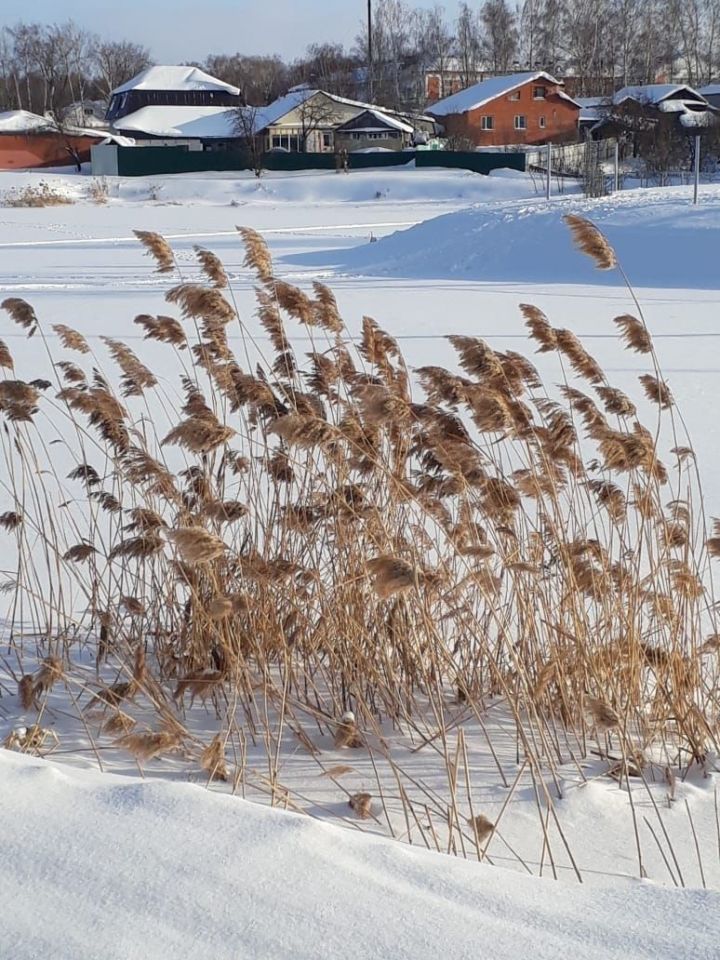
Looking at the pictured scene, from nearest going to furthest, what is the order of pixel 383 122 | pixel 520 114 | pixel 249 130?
1. pixel 249 130
2. pixel 383 122
3. pixel 520 114

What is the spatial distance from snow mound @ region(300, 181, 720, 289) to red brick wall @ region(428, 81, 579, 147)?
156 feet

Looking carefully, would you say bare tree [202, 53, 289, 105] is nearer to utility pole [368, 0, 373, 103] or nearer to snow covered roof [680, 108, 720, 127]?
utility pole [368, 0, 373, 103]

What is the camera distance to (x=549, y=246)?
19.5 m

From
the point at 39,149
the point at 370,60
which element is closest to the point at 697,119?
the point at 370,60

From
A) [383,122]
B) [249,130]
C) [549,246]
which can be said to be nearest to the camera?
[549,246]

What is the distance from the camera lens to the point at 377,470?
12.0 feet

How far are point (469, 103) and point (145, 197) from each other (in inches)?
1128

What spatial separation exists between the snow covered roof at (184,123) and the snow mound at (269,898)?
67898 mm

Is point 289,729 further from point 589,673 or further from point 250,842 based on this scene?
point 250,842

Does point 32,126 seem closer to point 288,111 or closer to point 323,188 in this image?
point 288,111

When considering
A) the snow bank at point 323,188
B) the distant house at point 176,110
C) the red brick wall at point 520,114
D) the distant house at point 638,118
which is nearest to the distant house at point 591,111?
the red brick wall at point 520,114

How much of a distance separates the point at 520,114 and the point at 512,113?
547 millimetres

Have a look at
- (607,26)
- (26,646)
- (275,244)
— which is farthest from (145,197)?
(607,26)

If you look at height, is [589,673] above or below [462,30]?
below
